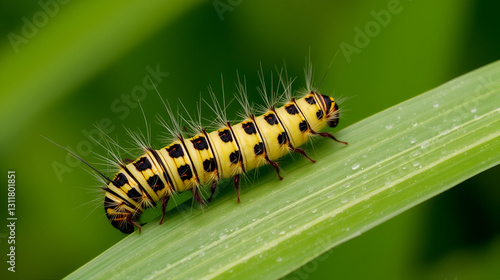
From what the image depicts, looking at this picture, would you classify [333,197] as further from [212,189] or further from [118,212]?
[118,212]

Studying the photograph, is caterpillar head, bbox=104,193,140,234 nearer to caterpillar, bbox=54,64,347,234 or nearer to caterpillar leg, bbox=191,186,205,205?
caterpillar, bbox=54,64,347,234

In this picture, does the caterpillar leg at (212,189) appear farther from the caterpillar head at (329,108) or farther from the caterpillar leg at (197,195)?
the caterpillar head at (329,108)

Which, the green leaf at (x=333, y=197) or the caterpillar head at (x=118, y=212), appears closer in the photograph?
the green leaf at (x=333, y=197)

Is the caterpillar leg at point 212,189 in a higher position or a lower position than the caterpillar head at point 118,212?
lower

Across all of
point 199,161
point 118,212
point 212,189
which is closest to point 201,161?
point 199,161

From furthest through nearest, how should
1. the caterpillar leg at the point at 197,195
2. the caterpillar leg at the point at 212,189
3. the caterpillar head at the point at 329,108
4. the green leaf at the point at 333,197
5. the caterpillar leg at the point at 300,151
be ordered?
the caterpillar head at the point at 329,108 → the caterpillar leg at the point at 212,189 → the caterpillar leg at the point at 300,151 → the caterpillar leg at the point at 197,195 → the green leaf at the point at 333,197

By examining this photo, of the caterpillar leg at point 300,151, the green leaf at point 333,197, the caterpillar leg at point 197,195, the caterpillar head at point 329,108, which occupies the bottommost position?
the green leaf at point 333,197

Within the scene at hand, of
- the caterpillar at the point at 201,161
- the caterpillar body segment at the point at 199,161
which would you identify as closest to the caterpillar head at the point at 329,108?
the caterpillar at the point at 201,161
